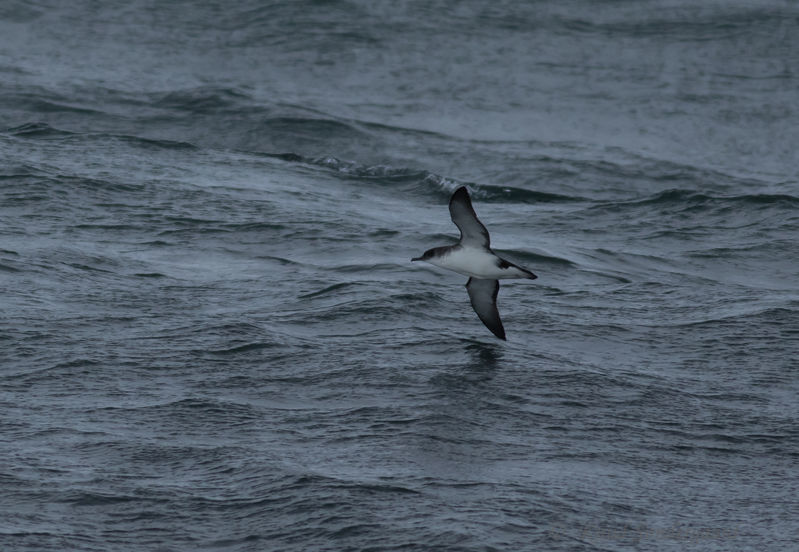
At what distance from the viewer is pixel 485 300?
1312cm

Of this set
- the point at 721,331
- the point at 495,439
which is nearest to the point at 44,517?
the point at 495,439

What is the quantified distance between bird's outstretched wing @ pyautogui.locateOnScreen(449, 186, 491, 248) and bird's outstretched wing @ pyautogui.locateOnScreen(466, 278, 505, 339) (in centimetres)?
59

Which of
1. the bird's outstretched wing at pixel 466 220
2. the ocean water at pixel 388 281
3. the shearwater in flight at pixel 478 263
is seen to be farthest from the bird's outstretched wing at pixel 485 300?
the bird's outstretched wing at pixel 466 220

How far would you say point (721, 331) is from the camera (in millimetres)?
13875

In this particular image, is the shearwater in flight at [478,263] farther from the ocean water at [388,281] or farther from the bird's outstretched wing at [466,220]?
the ocean water at [388,281]

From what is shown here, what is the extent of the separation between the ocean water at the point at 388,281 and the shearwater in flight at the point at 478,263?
49cm

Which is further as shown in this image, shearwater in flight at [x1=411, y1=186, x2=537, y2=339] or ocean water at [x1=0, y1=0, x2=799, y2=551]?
shearwater in flight at [x1=411, y1=186, x2=537, y2=339]

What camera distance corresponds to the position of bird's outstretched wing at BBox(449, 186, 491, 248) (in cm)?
1187

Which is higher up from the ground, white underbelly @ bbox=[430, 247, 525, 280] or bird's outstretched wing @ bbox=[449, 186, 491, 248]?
bird's outstretched wing @ bbox=[449, 186, 491, 248]

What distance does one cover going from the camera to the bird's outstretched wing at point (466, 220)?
11.9m

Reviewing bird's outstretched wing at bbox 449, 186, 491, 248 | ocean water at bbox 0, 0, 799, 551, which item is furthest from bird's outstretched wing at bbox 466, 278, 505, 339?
bird's outstretched wing at bbox 449, 186, 491, 248

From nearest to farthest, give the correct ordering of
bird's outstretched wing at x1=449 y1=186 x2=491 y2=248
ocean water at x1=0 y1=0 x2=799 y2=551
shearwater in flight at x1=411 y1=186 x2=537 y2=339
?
ocean water at x1=0 y1=0 x2=799 y2=551 < bird's outstretched wing at x1=449 y1=186 x2=491 y2=248 < shearwater in flight at x1=411 y1=186 x2=537 y2=339

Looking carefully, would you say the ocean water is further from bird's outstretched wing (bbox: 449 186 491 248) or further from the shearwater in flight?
bird's outstretched wing (bbox: 449 186 491 248)

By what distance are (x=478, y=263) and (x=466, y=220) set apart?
1.85ft
